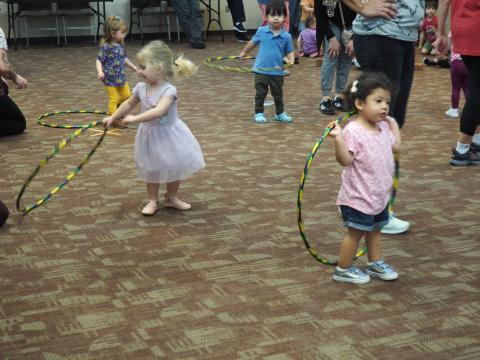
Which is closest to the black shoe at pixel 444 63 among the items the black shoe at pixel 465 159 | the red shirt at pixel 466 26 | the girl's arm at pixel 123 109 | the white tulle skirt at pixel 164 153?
the black shoe at pixel 465 159

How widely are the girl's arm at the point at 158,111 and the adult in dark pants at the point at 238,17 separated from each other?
→ 34.8 feet

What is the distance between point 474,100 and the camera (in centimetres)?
567

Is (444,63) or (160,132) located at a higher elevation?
(160,132)

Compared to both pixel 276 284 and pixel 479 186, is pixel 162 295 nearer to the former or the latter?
pixel 276 284

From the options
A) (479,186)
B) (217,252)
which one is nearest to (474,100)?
(479,186)

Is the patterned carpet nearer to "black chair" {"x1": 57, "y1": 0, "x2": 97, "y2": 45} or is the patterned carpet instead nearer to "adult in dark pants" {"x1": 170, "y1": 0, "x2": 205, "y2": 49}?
"adult in dark pants" {"x1": 170, "y1": 0, "x2": 205, "y2": 49}

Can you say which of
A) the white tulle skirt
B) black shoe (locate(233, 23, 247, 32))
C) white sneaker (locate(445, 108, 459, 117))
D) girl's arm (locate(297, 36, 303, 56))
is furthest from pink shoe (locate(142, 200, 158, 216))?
black shoe (locate(233, 23, 247, 32))

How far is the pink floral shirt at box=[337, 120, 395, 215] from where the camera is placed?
3.57 metres

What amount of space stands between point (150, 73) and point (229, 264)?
1417mm

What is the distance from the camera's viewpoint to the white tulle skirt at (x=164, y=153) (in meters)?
4.80

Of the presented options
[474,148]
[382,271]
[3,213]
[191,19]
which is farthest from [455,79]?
[191,19]

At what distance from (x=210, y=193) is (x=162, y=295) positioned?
1732 mm

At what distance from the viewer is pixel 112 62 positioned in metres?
7.52

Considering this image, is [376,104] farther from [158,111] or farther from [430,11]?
[430,11]
